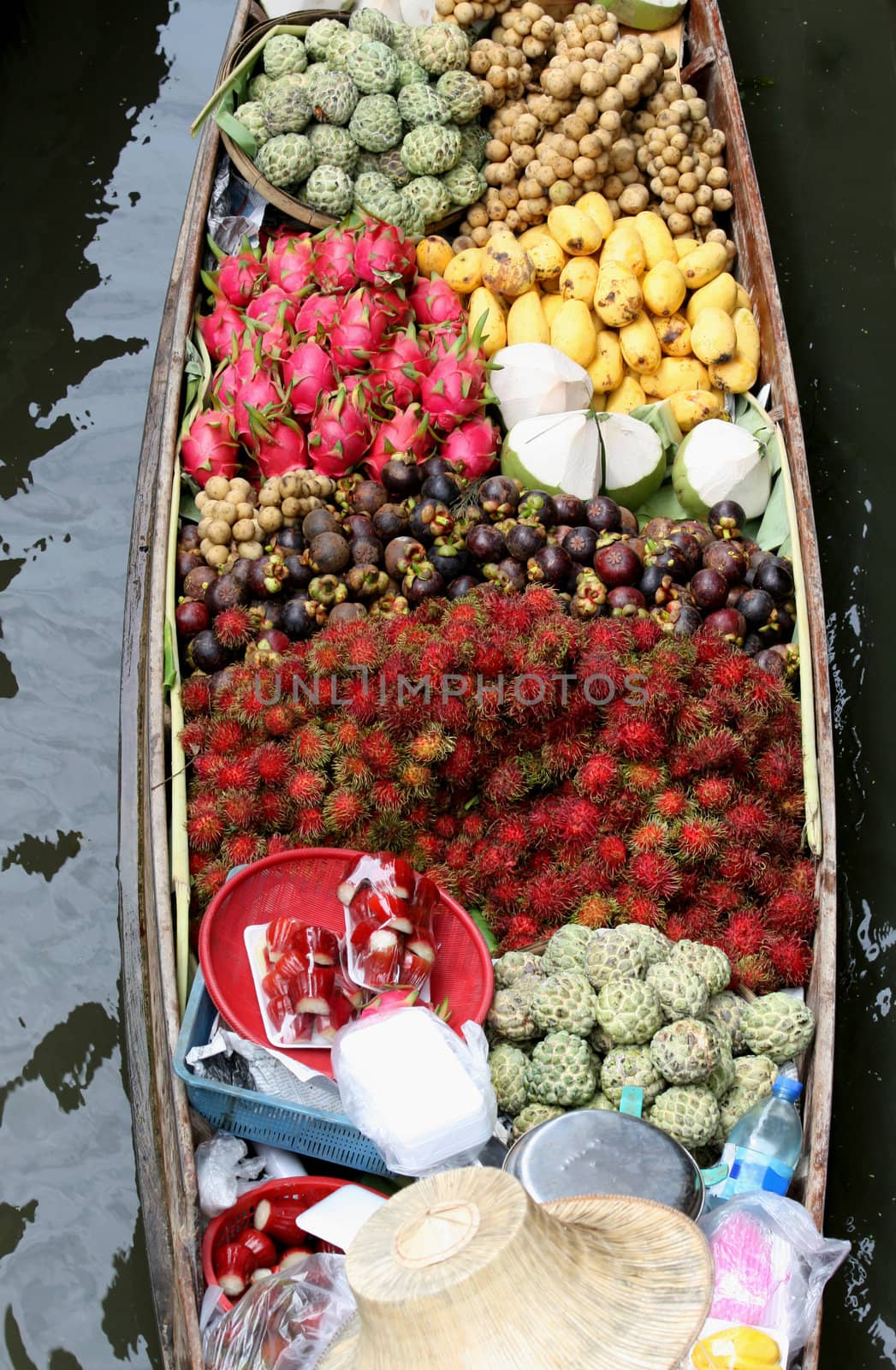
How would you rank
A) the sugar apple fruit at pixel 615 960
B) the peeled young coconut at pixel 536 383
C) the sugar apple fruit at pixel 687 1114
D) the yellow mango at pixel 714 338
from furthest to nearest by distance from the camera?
the yellow mango at pixel 714 338 → the peeled young coconut at pixel 536 383 → the sugar apple fruit at pixel 615 960 → the sugar apple fruit at pixel 687 1114

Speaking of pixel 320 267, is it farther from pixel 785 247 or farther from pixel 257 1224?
pixel 257 1224

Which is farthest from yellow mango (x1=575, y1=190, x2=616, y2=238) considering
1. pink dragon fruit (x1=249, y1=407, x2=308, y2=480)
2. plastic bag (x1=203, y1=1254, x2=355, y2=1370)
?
plastic bag (x1=203, y1=1254, x2=355, y2=1370)

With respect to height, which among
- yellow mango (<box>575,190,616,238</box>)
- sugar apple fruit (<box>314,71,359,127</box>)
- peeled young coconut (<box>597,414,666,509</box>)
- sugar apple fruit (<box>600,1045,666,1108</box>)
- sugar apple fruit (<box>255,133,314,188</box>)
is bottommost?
sugar apple fruit (<box>600,1045,666,1108</box>)

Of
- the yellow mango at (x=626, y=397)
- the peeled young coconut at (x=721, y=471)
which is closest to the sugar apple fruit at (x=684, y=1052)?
the peeled young coconut at (x=721, y=471)

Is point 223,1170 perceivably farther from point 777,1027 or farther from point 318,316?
point 318,316

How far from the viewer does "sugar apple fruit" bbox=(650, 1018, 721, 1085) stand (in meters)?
1.73

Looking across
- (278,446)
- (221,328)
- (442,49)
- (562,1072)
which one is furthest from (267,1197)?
(442,49)

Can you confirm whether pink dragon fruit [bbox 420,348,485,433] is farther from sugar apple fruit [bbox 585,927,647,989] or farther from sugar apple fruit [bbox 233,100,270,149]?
sugar apple fruit [bbox 585,927,647,989]

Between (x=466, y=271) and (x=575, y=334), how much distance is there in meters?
0.40

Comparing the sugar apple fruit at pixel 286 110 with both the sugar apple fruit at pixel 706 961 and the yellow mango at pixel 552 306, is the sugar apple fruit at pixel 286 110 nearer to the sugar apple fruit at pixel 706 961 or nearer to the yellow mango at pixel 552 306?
the yellow mango at pixel 552 306

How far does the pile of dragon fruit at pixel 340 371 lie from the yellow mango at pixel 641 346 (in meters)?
0.47

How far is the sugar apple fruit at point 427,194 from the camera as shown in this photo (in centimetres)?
333

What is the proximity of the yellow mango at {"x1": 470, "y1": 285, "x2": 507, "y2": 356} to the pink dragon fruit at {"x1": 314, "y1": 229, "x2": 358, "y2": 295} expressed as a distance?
362 mm

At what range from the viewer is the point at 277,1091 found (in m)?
1.80
